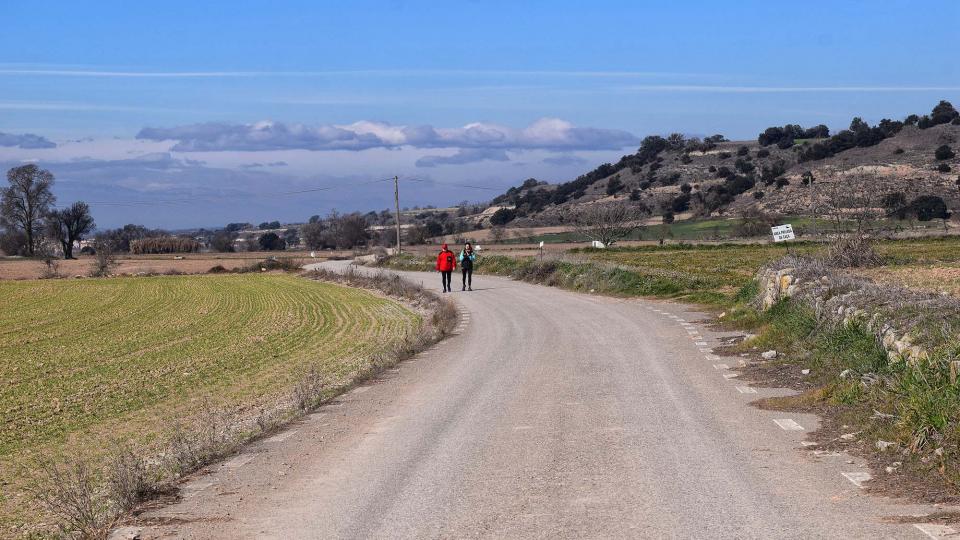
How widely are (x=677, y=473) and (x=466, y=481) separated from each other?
5.46ft

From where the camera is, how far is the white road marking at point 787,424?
10566 mm

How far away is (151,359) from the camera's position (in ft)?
77.6

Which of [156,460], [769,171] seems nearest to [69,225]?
[769,171]

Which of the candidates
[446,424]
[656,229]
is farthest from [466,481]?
[656,229]

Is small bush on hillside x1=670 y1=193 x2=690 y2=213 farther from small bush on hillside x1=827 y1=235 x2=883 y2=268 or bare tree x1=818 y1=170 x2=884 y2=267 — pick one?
small bush on hillside x1=827 y1=235 x2=883 y2=268

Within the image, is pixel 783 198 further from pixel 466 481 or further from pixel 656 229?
pixel 466 481

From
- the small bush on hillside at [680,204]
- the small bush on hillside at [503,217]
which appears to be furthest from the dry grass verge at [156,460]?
the small bush on hillside at [503,217]

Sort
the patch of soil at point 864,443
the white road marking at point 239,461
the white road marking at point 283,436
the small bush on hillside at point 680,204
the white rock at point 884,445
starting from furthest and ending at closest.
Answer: the small bush on hillside at point 680,204 → the white road marking at point 283,436 → the white road marking at point 239,461 → the white rock at point 884,445 → the patch of soil at point 864,443

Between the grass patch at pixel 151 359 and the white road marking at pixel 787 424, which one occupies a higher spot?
the white road marking at pixel 787 424

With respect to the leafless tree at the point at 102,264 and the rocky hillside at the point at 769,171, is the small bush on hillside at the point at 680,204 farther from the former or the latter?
the leafless tree at the point at 102,264

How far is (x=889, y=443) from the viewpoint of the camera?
9086mm

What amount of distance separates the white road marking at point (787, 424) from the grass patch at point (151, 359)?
549cm

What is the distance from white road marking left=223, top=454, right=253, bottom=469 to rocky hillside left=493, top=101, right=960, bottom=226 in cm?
7709

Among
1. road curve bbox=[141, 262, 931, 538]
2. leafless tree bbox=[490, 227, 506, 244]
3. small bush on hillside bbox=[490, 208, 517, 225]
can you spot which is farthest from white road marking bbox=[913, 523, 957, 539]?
small bush on hillside bbox=[490, 208, 517, 225]
